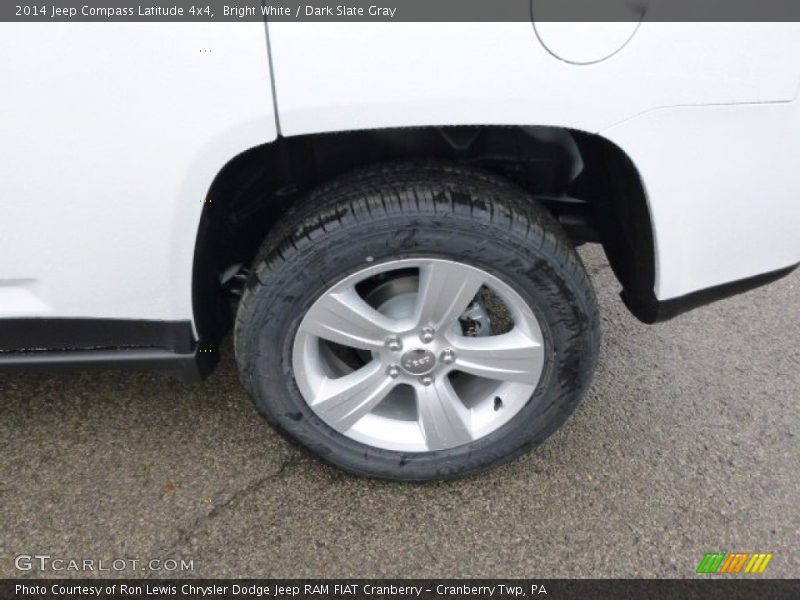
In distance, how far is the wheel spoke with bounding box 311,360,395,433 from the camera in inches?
70.6

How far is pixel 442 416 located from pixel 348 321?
39cm

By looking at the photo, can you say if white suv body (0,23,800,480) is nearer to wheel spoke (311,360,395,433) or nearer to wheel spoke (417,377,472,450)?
wheel spoke (311,360,395,433)

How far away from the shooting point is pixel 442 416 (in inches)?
72.4

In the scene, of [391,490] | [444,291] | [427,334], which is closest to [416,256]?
[444,291]

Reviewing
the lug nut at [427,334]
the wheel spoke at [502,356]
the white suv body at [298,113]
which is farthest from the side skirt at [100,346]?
the wheel spoke at [502,356]

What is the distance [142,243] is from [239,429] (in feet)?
2.70

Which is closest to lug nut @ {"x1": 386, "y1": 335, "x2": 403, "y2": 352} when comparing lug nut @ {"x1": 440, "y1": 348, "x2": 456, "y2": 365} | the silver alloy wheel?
the silver alloy wheel

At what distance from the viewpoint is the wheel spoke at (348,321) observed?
1650mm

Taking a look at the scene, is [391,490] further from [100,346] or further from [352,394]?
[100,346]

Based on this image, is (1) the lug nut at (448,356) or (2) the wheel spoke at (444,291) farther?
(1) the lug nut at (448,356)

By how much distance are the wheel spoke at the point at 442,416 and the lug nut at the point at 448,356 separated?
0.20 feet

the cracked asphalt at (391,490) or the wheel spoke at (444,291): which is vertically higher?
the wheel spoke at (444,291)

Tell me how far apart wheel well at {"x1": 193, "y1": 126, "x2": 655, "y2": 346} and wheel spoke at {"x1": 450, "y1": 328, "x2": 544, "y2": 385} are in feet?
1.11

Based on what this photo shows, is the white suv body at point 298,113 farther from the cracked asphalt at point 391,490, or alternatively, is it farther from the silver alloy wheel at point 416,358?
the cracked asphalt at point 391,490
